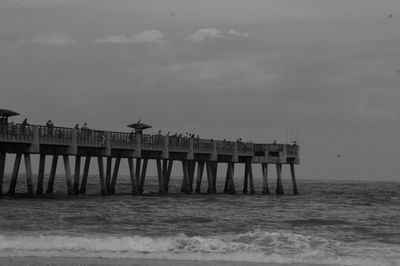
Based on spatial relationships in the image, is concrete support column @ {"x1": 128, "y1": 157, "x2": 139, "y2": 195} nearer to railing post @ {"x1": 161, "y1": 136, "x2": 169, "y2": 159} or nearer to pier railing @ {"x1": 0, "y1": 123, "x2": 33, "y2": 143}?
railing post @ {"x1": 161, "y1": 136, "x2": 169, "y2": 159}

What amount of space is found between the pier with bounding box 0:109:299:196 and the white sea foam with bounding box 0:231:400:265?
1808cm

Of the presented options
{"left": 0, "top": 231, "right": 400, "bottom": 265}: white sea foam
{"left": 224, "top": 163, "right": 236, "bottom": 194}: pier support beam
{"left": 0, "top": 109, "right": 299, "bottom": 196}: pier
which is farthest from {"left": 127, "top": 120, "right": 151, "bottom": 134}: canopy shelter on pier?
{"left": 0, "top": 231, "right": 400, "bottom": 265}: white sea foam

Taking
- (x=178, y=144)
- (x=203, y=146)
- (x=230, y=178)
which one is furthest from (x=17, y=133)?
(x=230, y=178)

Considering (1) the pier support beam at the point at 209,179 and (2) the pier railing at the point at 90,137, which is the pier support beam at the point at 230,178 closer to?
(1) the pier support beam at the point at 209,179

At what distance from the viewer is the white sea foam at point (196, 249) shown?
18.5 meters

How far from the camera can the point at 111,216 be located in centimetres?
3228

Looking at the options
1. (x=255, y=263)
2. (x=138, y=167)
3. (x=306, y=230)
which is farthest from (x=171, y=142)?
(x=255, y=263)

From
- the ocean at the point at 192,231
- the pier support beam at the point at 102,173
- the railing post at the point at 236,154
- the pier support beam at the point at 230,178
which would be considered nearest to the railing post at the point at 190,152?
the ocean at the point at 192,231

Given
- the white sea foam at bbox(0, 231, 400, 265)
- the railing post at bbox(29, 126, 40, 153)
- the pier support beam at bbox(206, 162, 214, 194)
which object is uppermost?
the railing post at bbox(29, 126, 40, 153)

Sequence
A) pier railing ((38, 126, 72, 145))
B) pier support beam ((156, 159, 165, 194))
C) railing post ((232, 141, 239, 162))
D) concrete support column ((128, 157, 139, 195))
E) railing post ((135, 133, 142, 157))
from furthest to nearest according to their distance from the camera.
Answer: railing post ((232, 141, 239, 162)), pier support beam ((156, 159, 165, 194)), concrete support column ((128, 157, 139, 195)), railing post ((135, 133, 142, 157)), pier railing ((38, 126, 72, 145))

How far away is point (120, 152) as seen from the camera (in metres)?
47.6

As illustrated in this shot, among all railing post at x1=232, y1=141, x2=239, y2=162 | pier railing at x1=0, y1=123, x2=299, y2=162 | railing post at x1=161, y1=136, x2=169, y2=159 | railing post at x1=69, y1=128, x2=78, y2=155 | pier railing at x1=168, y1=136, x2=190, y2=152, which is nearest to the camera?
pier railing at x1=0, y1=123, x2=299, y2=162

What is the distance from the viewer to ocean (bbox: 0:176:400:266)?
1916cm

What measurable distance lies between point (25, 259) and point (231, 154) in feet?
137
